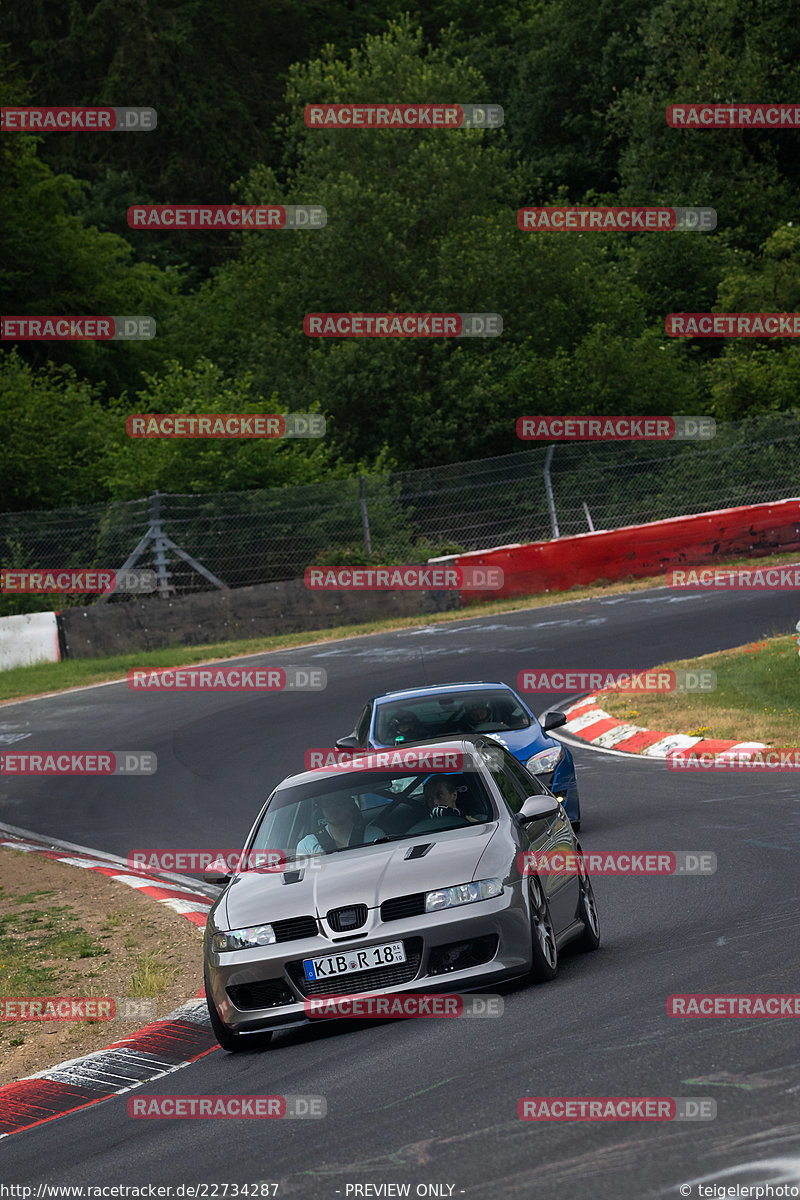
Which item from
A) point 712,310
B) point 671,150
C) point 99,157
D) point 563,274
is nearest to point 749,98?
point 671,150

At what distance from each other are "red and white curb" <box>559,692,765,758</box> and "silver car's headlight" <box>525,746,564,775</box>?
3713 mm

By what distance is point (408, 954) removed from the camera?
6969 mm

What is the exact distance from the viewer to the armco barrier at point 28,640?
25.9 m

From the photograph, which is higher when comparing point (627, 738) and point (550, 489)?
point (550, 489)

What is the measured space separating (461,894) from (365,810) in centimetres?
125

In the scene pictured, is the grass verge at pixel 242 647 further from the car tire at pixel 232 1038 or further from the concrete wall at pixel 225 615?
the car tire at pixel 232 1038

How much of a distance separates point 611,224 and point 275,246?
9997mm

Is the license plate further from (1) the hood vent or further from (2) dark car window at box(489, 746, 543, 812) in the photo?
(2) dark car window at box(489, 746, 543, 812)

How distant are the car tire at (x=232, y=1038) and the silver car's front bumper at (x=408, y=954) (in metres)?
0.05

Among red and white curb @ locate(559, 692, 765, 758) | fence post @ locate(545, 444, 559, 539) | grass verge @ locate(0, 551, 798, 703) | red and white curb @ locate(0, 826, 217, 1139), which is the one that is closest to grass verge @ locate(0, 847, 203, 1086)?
red and white curb @ locate(0, 826, 217, 1139)

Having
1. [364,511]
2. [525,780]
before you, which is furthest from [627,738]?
[364,511]

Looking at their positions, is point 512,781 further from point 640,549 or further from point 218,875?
point 640,549

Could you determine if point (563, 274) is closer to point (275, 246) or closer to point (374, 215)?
point (374, 215)

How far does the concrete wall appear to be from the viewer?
85.8 ft
